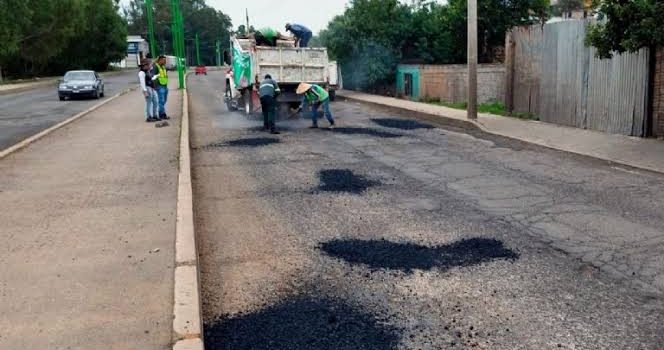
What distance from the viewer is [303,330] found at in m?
4.12

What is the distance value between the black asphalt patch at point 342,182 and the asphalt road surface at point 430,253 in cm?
3

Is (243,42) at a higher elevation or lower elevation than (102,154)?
higher

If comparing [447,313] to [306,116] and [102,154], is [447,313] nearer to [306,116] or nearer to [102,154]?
[102,154]

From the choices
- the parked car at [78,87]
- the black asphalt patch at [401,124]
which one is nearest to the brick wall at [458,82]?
the black asphalt patch at [401,124]

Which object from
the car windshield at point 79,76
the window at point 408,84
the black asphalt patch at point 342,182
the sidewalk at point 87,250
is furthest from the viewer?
the car windshield at point 79,76

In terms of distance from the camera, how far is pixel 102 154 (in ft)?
37.1

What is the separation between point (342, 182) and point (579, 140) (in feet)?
19.2

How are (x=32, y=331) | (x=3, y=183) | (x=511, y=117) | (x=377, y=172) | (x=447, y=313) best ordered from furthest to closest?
(x=511, y=117) < (x=377, y=172) < (x=3, y=183) < (x=447, y=313) < (x=32, y=331)

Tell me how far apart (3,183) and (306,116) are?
10737 millimetres

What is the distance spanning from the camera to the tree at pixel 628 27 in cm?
958

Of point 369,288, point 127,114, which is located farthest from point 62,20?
point 369,288

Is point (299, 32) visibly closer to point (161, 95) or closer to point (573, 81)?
point (161, 95)

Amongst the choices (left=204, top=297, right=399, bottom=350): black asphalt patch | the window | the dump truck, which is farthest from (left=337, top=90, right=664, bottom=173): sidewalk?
the window

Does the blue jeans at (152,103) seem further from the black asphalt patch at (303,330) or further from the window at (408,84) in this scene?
the black asphalt patch at (303,330)
